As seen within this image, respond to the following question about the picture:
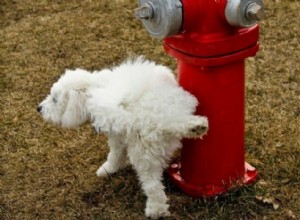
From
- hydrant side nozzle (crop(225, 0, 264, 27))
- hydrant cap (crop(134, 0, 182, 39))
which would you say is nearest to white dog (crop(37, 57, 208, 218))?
hydrant cap (crop(134, 0, 182, 39))

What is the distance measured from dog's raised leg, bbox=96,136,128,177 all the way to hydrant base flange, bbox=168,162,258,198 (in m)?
0.28

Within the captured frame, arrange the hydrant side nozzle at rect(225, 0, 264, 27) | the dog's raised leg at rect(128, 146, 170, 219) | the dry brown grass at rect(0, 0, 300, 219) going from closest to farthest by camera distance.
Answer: the hydrant side nozzle at rect(225, 0, 264, 27) → the dog's raised leg at rect(128, 146, 170, 219) → the dry brown grass at rect(0, 0, 300, 219)

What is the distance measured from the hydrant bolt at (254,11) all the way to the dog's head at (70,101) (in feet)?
2.97

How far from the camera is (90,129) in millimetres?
3613

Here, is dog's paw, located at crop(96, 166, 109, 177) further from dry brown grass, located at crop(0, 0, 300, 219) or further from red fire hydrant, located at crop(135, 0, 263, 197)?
red fire hydrant, located at crop(135, 0, 263, 197)

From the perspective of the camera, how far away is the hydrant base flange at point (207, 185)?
283cm

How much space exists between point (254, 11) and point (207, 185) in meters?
0.97

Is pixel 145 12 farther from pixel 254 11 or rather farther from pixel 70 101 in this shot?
pixel 70 101

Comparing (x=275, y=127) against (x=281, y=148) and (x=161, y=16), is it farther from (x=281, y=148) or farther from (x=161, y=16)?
(x=161, y=16)

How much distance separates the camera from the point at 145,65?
2.77 m

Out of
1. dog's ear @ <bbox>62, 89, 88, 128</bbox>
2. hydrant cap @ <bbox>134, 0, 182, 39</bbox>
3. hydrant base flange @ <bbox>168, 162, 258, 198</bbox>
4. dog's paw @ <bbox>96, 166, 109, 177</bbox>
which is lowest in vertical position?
dog's paw @ <bbox>96, 166, 109, 177</bbox>

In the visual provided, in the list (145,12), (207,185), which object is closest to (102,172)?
(207,185)

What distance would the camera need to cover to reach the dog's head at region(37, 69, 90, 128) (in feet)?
9.02

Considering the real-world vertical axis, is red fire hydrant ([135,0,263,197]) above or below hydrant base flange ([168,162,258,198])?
above
